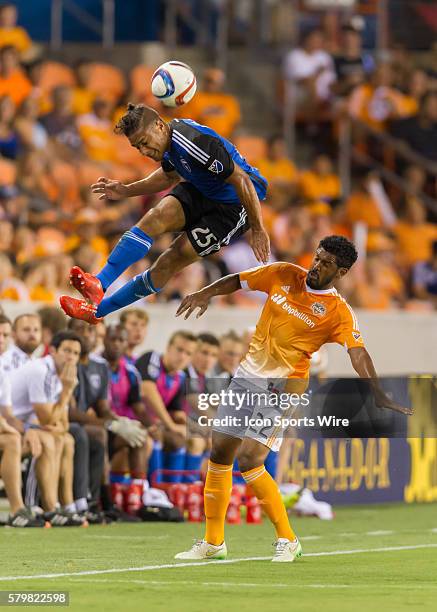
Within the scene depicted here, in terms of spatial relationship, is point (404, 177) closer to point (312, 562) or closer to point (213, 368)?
point (213, 368)

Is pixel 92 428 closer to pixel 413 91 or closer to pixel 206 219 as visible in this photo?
pixel 206 219

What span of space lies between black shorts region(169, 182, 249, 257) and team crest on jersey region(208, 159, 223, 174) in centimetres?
52

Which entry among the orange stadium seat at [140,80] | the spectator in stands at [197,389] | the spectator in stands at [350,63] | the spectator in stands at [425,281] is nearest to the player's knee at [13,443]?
the spectator in stands at [197,389]

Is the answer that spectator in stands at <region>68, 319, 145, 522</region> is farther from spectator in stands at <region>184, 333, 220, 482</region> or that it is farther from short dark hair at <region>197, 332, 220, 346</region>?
short dark hair at <region>197, 332, 220, 346</region>

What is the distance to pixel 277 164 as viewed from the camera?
72.2 feet

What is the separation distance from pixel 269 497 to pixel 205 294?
1.57 meters

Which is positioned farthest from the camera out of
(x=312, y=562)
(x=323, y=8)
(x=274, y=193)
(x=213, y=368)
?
(x=323, y=8)

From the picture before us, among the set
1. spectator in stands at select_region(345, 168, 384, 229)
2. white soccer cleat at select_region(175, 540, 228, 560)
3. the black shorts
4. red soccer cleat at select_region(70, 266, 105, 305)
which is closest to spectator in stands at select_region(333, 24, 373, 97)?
spectator in stands at select_region(345, 168, 384, 229)

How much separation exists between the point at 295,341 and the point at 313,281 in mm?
482

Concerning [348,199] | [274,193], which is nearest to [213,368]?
[274,193]

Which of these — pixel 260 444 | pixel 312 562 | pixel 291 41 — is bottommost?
pixel 312 562

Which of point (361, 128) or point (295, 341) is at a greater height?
point (361, 128)

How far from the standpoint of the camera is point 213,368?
Answer: 51.1 ft

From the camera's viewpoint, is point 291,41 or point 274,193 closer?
point 274,193
